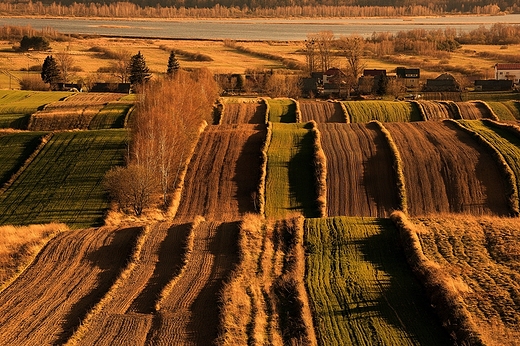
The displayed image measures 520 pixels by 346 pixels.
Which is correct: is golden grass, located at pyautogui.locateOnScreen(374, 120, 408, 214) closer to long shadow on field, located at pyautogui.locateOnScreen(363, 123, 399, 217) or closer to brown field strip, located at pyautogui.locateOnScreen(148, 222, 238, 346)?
long shadow on field, located at pyautogui.locateOnScreen(363, 123, 399, 217)

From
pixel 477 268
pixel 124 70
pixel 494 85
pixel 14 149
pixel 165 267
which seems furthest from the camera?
pixel 124 70

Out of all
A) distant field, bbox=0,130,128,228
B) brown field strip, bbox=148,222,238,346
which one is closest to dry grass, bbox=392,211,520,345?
brown field strip, bbox=148,222,238,346

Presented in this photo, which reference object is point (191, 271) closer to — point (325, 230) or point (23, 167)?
point (325, 230)

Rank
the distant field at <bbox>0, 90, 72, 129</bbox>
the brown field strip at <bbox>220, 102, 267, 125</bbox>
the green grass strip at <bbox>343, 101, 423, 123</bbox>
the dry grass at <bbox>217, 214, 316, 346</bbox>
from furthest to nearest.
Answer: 1. the distant field at <bbox>0, 90, 72, 129</bbox>
2. the green grass strip at <bbox>343, 101, 423, 123</bbox>
3. the brown field strip at <bbox>220, 102, 267, 125</bbox>
4. the dry grass at <bbox>217, 214, 316, 346</bbox>

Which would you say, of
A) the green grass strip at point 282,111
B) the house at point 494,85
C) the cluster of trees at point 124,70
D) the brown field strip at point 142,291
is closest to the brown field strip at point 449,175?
the brown field strip at point 142,291

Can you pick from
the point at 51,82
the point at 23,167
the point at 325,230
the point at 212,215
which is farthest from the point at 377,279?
the point at 51,82

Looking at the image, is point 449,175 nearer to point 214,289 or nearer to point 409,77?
point 214,289

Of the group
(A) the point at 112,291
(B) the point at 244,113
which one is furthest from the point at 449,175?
(B) the point at 244,113
